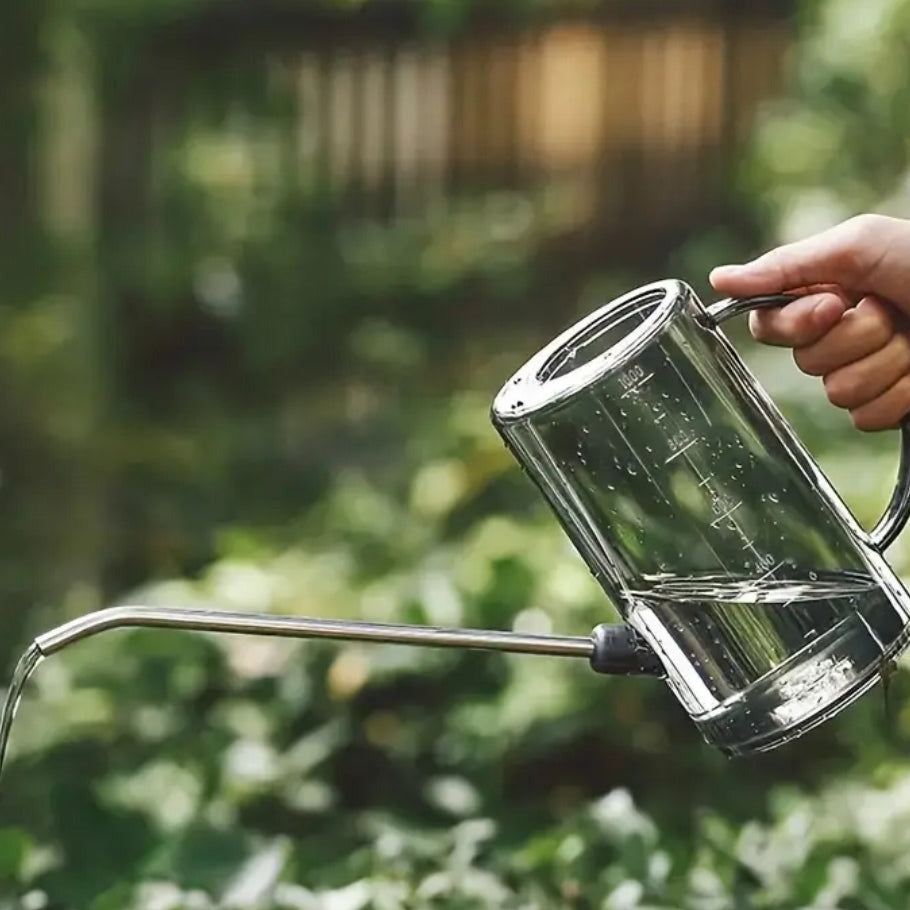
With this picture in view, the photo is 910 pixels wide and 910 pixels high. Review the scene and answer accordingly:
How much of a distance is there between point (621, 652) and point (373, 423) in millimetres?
5044

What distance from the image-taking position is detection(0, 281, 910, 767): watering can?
1177 millimetres

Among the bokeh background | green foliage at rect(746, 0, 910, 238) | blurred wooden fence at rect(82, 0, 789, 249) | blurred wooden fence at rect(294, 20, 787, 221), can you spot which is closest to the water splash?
the bokeh background

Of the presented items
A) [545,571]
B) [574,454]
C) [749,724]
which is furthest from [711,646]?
[545,571]

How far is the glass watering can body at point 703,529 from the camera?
118cm

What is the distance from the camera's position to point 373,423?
6223 mm

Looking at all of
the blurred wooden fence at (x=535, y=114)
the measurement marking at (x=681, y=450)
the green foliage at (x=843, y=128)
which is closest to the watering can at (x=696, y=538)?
the measurement marking at (x=681, y=450)

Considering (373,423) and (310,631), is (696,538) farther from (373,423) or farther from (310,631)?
(373,423)

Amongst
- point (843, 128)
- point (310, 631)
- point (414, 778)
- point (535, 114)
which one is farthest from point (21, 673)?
point (535, 114)

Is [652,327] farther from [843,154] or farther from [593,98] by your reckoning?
[593,98]

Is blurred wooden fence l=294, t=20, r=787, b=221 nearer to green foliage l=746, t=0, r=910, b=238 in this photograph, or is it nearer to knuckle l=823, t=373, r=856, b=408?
green foliage l=746, t=0, r=910, b=238

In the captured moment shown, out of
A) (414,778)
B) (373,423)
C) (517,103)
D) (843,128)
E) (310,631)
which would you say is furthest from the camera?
(517,103)

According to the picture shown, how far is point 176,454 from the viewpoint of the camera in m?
5.95

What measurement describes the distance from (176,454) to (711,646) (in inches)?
192

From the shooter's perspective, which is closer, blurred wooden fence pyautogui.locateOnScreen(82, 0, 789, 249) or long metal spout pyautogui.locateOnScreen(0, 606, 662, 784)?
long metal spout pyautogui.locateOnScreen(0, 606, 662, 784)
